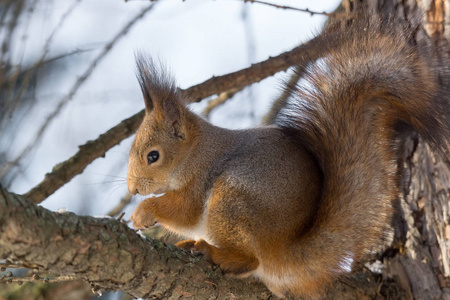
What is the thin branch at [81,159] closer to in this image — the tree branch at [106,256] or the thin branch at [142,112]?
the thin branch at [142,112]

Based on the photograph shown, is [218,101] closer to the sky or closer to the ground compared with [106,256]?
closer to the sky

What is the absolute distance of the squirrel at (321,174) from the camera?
1443mm

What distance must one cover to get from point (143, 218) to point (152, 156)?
218mm

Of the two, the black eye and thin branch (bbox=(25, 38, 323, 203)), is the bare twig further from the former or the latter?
the black eye

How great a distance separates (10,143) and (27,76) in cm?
25

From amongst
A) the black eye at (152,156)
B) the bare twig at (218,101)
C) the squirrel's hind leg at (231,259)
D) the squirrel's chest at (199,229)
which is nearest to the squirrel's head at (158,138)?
the black eye at (152,156)

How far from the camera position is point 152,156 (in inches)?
67.6

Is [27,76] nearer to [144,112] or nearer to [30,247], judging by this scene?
[144,112]

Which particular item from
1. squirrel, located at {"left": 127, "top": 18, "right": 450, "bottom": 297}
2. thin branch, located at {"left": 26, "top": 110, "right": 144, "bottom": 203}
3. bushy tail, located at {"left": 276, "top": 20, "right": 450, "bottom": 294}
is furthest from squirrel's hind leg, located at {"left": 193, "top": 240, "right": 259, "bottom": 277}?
thin branch, located at {"left": 26, "top": 110, "right": 144, "bottom": 203}

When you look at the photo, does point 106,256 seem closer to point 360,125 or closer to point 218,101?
point 360,125

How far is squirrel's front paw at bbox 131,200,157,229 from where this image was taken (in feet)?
5.28

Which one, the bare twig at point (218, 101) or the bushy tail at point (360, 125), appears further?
the bare twig at point (218, 101)

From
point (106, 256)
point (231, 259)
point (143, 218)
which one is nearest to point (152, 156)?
point (143, 218)

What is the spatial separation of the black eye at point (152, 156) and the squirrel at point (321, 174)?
0.40ft
